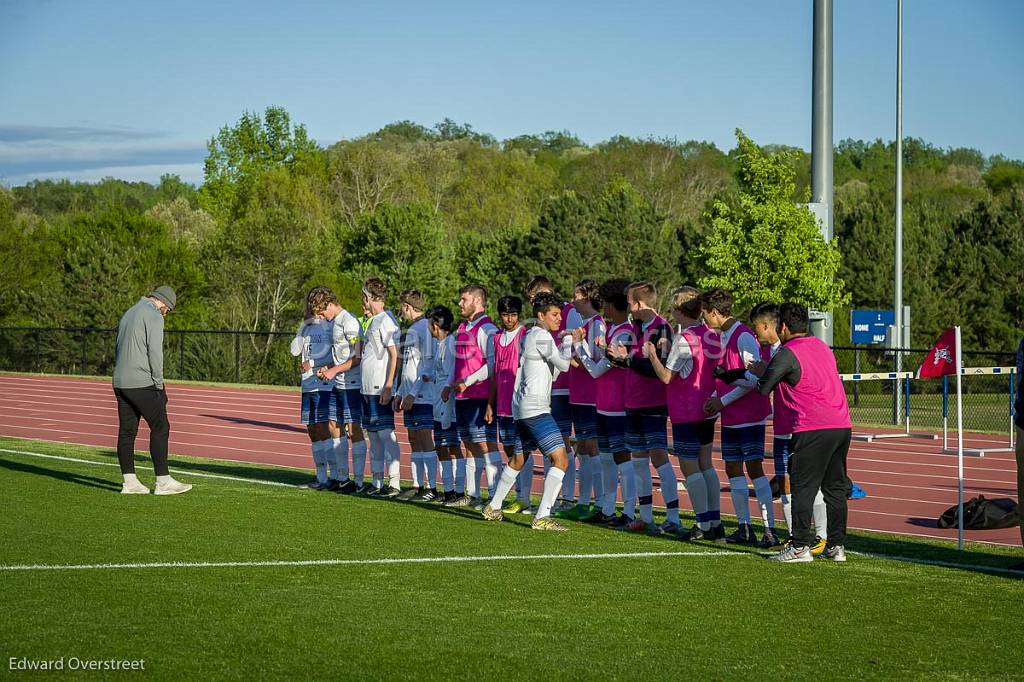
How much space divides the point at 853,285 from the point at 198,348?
26.6 m

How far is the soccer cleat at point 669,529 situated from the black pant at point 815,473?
143 centimetres

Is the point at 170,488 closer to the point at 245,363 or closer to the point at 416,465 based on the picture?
the point at 416,465

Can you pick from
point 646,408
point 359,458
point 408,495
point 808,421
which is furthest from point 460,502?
point 808,421

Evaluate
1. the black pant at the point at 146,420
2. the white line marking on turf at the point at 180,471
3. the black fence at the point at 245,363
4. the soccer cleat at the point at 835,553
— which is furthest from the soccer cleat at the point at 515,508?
the black fence at the point at 245,363

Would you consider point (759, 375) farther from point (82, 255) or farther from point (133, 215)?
point (133, 215)

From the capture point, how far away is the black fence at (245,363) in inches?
1129

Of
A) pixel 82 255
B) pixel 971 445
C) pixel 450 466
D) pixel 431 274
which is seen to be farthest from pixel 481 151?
pixel 450 466

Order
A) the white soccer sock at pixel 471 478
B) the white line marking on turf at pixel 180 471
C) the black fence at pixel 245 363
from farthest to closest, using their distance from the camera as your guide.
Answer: the black fence at pixel 245 363
the white line marking on turf at pixel 180 471
the white soccer sock at pixel 471 478

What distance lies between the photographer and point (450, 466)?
11805mm

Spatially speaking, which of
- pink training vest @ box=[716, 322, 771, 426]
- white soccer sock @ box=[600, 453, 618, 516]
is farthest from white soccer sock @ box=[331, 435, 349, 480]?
pink training vest @ box=[716, 322, 771, 426]

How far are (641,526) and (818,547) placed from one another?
1.72 metres

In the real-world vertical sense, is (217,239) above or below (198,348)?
above

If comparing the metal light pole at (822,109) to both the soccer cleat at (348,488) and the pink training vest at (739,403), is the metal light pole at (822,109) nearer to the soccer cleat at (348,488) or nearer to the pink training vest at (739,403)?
the soccer cleat at (348,488)

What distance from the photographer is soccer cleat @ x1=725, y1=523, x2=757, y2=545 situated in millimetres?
9609
